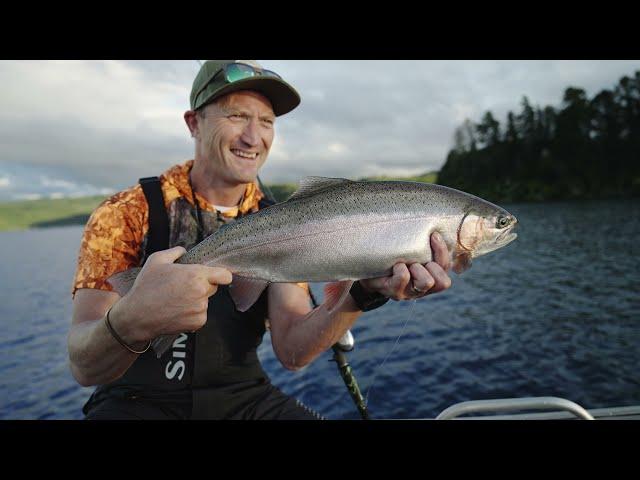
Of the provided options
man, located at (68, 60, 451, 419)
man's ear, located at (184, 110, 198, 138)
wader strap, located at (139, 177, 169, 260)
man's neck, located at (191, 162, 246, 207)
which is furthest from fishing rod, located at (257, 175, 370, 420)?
wader strap, located at (139, 177, 169, 260)

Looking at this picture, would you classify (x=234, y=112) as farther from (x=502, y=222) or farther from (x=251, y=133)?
(x=502, y=222)

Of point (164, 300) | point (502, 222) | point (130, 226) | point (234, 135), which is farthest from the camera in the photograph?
point (234, 135)

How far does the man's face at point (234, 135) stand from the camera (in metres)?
3.73

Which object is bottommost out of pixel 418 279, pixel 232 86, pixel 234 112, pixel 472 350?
pixel 472 350

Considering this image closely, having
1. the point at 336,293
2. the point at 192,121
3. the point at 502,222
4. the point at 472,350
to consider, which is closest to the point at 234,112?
the point at 192,121

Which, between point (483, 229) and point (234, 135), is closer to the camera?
point (483, 229)

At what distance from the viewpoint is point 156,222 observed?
3652 millimetres

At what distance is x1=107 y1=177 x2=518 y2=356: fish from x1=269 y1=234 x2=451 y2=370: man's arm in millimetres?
101

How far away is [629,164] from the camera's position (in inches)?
2611

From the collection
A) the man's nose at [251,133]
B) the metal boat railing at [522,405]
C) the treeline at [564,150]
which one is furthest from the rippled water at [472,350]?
the treeline at [564,150]

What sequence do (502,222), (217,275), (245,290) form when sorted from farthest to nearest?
(502,222) < (245,290) < (217,275)

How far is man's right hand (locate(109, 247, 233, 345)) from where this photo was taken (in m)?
2.46

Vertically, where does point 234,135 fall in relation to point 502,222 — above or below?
above

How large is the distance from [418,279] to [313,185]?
1048mm
